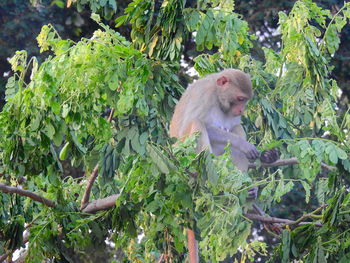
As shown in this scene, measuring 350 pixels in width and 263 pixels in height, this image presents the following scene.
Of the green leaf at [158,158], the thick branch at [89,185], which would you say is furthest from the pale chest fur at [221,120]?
the green leaf at [158,158]

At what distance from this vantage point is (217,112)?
817 cm

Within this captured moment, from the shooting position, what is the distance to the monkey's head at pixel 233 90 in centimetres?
766

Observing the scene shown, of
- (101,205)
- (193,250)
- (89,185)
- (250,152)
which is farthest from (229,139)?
(89,185)

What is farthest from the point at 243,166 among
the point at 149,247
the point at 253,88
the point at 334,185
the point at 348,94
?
the point at 348,94

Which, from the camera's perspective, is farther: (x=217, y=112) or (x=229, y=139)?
(x=217, y=112)

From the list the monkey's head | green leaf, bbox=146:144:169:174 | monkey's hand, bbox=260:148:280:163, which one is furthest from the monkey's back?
green leaf, bbox=146:144:169:174

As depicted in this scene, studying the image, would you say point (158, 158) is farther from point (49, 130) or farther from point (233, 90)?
point (233, 90)

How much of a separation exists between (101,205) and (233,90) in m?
2.52

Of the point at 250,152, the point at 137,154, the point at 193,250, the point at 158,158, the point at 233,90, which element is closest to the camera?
the point at 158,158

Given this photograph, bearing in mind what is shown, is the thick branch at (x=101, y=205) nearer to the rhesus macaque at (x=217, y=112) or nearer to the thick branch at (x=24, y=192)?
the thick branch at (x=24, y=192)

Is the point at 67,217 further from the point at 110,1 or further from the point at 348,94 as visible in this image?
the point at 348,94

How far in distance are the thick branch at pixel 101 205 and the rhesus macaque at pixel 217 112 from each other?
167cm

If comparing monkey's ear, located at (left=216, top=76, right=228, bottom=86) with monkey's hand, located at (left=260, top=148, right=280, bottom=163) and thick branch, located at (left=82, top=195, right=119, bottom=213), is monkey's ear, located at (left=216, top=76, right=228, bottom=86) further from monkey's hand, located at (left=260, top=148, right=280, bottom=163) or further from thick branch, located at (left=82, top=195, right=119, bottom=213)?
thick branch, located at (left=82, top=195, right=119, bottom=213)

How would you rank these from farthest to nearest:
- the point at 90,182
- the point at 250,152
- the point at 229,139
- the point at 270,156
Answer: the point at 229,139 < the point at 250,152 < the point at 270,156 < the point at 90,182
